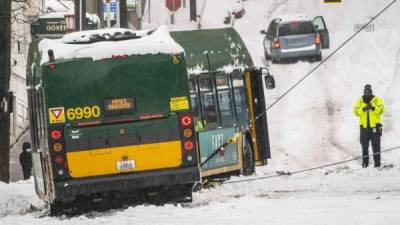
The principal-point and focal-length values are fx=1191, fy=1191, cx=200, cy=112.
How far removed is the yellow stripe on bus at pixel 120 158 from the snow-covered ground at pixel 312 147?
2.02 ft

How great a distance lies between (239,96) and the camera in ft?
73.7

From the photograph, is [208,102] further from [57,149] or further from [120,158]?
[57,149]

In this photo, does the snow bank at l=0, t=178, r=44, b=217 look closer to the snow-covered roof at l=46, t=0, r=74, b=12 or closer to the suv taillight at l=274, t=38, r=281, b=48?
the suv taillight at l=274, t=38, r=281, b=48

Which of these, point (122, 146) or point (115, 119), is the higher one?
point (115, 119)

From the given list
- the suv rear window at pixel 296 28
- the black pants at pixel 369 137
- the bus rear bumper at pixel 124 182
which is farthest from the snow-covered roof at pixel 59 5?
the bus rear bumper at pixel 124 182

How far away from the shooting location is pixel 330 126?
114 ft

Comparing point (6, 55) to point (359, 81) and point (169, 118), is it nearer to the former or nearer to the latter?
point (169, 118)

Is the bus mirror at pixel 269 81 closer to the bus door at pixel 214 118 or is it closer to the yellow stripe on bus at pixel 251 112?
the yellow stripe on bus at pixel 251 112

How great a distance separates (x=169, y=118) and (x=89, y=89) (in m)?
1.13

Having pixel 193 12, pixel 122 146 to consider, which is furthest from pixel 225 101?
pixel 193 12

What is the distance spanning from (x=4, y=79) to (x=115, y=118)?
22.2 feet

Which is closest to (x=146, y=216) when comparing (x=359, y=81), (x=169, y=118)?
(x=169, y=118)

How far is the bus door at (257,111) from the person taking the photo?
23.0 metres

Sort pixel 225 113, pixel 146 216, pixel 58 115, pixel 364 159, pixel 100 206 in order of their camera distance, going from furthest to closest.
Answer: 1. pixel 364 159
2. pixel 225 113
3. pixel 100 206
4. pixel 58 115
5. pixel 146 216
